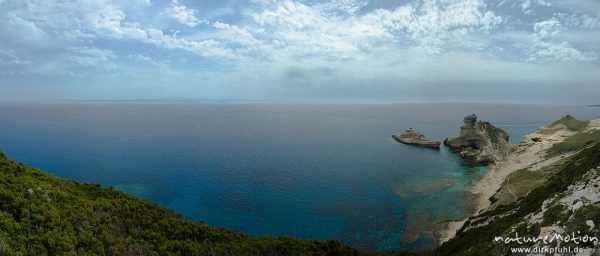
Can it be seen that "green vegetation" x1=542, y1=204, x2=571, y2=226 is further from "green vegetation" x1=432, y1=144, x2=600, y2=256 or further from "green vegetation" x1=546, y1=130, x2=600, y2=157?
"green vegetation" x1=546, y1=130, x2=600, y2=157

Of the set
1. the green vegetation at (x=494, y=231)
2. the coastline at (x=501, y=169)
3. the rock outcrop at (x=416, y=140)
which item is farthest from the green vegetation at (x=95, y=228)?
the rock outcrop at (x=416, y=140)

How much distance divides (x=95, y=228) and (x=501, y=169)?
78.7m

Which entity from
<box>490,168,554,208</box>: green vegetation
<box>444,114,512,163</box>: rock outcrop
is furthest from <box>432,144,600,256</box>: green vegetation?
<box>444,114,512,163</box>: rock outcrop

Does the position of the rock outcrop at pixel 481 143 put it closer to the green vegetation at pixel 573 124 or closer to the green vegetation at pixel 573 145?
the green vegetation at pixel 573 145

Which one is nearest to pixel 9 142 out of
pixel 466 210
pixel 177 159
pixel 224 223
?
pixel 177 159

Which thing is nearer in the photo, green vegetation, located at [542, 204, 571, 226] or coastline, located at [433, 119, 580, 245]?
green vegetation, located at [542, 204, 571, 226]

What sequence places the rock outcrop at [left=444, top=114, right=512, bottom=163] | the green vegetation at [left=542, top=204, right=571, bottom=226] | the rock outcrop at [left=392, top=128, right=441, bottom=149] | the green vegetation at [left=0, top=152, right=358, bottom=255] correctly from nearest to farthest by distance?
the green vegetation at [left=0, top=152, right=358, bottom=255] → the green vegetation at [left=542, top=204, right=571, bottom=226] → the rock outcrop at [left=444, top=114, right=512, bottom=163] → the rock outcrop at [left=392, top=128, right=441, bottom=149]

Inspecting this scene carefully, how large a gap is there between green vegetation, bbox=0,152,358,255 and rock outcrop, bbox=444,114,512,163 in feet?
238

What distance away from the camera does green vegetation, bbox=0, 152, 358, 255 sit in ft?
60.6

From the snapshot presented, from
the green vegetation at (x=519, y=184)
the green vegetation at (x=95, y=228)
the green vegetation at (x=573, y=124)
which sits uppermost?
the green vegetation at (x=573, y=124)

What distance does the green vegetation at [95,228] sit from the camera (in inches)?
728

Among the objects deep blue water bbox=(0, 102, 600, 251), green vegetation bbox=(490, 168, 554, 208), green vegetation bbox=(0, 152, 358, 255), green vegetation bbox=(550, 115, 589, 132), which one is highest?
green vegetation bbox=(550, 115, 589, 132)

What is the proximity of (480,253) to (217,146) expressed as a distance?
88274 millimetres

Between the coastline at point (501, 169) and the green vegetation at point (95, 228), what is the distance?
2190cm
